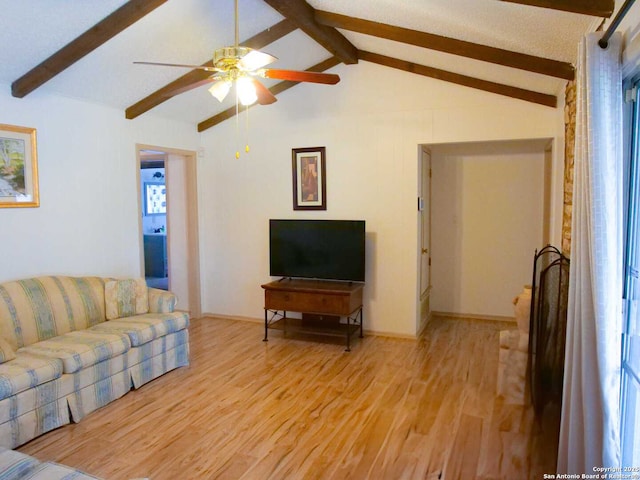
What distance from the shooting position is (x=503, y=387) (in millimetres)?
3480

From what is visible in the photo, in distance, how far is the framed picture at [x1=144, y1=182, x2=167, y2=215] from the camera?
9531 mm

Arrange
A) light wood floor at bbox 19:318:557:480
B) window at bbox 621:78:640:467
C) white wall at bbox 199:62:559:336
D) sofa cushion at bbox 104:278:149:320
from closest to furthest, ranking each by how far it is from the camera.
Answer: window at bbox 621:78:640:467
light wood floor at bbox 19:318:557:480
sofa cushion at bbox 104:278:149:320
white wall at bbox 199:62:559:336

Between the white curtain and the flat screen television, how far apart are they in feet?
9.24

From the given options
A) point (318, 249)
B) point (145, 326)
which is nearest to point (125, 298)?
point (145, 326)

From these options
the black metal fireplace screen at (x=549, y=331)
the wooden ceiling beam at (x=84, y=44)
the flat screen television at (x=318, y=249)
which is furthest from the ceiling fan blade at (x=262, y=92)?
the black metal fireplace screen at (x=549, y=331)

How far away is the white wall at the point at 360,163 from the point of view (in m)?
4.55

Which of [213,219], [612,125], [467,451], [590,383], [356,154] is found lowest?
[467,451]

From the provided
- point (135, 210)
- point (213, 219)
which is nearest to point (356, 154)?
point (213, 219)

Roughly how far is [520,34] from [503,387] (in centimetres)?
255

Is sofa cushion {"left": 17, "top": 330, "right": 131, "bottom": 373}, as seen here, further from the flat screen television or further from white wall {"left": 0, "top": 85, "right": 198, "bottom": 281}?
the flat screen television

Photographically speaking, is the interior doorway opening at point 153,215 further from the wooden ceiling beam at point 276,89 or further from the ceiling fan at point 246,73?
the ceiling fan at point 246,73

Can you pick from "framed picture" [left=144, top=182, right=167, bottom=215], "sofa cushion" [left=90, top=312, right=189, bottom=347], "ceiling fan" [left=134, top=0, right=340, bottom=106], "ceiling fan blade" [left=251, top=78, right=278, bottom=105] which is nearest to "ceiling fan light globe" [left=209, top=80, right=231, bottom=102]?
"ceiling fan" [left=134, top=0, right=340, bottom=106]

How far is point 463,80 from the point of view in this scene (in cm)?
438

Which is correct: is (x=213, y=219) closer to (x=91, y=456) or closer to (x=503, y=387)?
(x=91, y=456)
